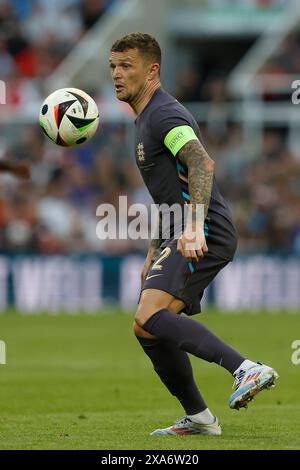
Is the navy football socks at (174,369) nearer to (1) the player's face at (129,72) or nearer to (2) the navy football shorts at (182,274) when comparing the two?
(2) the navy football shorts at (182,274)

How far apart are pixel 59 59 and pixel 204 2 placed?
4.08 meters

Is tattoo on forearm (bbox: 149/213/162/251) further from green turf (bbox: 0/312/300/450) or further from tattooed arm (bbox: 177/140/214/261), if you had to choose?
green turf (bbox: 0/312/300/450)

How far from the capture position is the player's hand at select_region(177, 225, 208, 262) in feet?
24.1

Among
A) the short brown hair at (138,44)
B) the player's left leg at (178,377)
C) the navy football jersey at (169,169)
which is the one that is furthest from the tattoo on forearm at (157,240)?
the short brown hair at (138,44)

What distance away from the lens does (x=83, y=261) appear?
76.3 ft

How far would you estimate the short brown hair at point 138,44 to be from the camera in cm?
799

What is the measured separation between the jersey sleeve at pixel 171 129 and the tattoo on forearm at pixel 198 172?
0.06 m

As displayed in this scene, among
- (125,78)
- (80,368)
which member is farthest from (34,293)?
(125,78)

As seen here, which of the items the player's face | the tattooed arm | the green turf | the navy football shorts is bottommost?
the green turf

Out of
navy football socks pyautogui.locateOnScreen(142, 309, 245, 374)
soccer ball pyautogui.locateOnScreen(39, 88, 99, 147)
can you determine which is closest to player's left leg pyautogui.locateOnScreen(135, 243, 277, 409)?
navy football socks pyautogui.locateOnScreen(142, 309, 245, 374)

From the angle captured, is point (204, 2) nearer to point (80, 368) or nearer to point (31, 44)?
point (31, 44)

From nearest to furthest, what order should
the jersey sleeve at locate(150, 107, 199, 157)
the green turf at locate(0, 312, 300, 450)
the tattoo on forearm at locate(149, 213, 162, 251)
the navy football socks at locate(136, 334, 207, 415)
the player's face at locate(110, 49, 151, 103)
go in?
the jersey sleeve at locate(150, 107, 199, 157) → the green turf at locate(0, 312, 300, 450) → the navy football socks at locate(136, 334, 207, 415) → the player's face at locate(110, 49, 151, 103) → the tattoo on forearm at locate(149, 213, 162, 251)

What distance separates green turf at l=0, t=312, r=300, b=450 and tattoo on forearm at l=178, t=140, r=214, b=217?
1.55m

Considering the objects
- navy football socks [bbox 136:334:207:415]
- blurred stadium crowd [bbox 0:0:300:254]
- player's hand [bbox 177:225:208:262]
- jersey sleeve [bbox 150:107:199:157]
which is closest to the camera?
player's hand [bbox 177:225:208:262]
